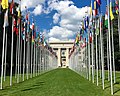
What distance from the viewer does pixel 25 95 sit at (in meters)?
19.4

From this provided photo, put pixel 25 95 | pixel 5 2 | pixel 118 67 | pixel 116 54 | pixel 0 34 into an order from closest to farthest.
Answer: pixel 25 95 < pixel 5 2 < pixel 0 34 < pixel 116 54 < pixel 118 67

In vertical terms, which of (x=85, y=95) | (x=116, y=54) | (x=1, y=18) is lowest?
(x=85, y=95)

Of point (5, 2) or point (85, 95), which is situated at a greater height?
point (5, 2)

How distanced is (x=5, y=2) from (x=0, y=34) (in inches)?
1353

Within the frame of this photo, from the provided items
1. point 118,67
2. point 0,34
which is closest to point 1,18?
point 0,34

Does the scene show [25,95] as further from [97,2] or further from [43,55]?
[43,55]

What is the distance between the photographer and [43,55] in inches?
3214

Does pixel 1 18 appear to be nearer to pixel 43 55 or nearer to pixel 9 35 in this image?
pixel 9 35

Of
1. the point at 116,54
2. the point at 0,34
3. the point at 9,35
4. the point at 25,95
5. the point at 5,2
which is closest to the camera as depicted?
the point at 25,95

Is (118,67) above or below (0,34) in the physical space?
below

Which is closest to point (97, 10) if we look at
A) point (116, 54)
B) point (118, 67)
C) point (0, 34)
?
point (0, 34)

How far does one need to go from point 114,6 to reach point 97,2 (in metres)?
2.66

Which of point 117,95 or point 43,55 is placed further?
point 43,55

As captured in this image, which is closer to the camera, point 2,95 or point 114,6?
point 2,95
